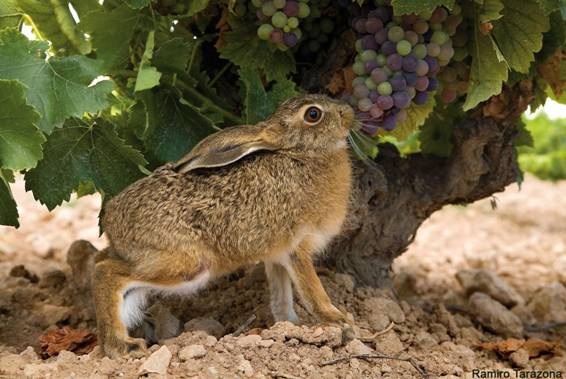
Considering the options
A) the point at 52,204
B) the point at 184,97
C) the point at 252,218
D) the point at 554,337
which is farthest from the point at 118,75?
the point at 554,337

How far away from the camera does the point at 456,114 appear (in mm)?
5066

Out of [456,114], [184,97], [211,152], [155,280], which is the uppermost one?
[456,114]

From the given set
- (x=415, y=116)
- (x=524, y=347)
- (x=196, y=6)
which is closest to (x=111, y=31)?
(x=196, y=6)

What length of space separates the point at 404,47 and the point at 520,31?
1.80 ft

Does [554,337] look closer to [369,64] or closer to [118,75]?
[369,64]

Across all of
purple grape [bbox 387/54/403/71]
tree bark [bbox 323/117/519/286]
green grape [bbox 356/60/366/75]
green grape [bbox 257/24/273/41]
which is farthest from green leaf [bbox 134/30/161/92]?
tree bark [bbox 323/117/519/286]

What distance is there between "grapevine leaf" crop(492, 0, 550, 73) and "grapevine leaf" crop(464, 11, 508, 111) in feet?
0.22

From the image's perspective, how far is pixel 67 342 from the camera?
13.4 feet

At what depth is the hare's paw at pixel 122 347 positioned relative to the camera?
3625 millimetres

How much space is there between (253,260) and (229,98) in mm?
1215

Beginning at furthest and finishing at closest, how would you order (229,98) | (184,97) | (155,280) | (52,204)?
(229,98)
(184,97)
(52,204)
(155,280)

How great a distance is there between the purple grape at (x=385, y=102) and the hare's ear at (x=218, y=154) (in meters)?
0.57

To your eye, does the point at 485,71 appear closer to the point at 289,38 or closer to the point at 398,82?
the point at 398,82

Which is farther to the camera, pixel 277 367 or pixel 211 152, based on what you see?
pixel 211 152
